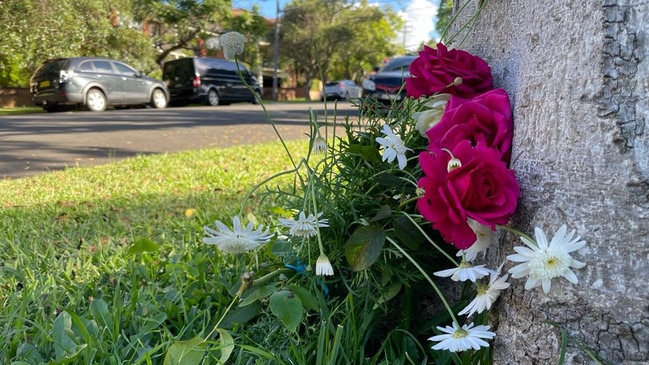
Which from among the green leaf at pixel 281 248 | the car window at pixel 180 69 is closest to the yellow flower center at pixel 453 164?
the green leaf at pixel 281 248

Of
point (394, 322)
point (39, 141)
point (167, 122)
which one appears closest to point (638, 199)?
point (394, 322)

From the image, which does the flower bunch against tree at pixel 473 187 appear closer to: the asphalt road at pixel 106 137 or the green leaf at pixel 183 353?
the green leaf at pixel 183 353

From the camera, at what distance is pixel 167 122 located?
999 centimetres

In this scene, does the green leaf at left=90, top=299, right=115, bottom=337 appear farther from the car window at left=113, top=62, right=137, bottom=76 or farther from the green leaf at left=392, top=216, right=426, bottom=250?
the car window at left=113, top=62, right=137, bottom=76

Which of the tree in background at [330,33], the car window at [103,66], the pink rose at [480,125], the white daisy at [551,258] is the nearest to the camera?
the white daisy at [551,258]

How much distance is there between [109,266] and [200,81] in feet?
56.0

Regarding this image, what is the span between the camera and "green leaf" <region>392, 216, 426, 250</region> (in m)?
1.17

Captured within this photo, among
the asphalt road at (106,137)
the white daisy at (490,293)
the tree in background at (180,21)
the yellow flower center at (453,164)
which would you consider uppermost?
the tree in background at (180,21)

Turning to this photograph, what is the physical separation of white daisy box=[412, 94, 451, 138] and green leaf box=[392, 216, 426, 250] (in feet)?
0.74

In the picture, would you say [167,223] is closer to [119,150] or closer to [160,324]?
[160,324]

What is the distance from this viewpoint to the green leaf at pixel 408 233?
1173 mm

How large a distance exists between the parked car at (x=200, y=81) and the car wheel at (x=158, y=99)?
1.43 metres

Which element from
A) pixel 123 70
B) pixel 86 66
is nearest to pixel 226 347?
pixel 86 66

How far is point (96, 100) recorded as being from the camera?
14633 millimetres
